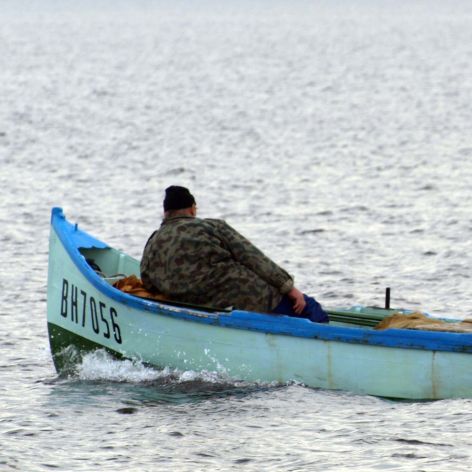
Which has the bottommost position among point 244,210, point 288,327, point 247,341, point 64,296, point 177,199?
A: point 247,341

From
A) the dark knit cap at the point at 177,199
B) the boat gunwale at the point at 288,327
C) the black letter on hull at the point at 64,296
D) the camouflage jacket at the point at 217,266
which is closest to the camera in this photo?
the boat gunwale at the point at 288,327

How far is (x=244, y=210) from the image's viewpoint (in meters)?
28.5

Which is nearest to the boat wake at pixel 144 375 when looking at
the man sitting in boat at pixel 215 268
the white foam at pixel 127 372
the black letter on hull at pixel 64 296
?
the white foam at pixel 127 372

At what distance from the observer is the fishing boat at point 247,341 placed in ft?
44.7

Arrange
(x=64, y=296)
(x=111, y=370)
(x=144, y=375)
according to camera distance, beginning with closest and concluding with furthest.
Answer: (x=144, y=375) < (x=111, y=370) < (x=64, y=296)

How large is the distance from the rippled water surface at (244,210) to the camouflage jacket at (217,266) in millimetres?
857

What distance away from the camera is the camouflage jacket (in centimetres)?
1449

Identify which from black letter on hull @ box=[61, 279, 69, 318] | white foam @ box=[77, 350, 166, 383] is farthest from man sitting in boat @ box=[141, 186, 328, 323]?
black letter on hull @ box=[61, 279, 69, 318]

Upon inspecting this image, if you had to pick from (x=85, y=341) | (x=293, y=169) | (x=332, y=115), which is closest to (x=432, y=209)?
(x=293, y=169)

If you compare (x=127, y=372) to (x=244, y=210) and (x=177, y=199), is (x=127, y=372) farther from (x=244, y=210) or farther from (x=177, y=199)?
(x=244, y=210)

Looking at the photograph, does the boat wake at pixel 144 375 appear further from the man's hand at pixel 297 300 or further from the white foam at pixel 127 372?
the man's hand at pixel 297 300

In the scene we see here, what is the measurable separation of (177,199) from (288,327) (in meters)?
1.71

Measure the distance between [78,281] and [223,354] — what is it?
1.95m

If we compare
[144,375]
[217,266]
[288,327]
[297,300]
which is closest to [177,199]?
[217,266]
